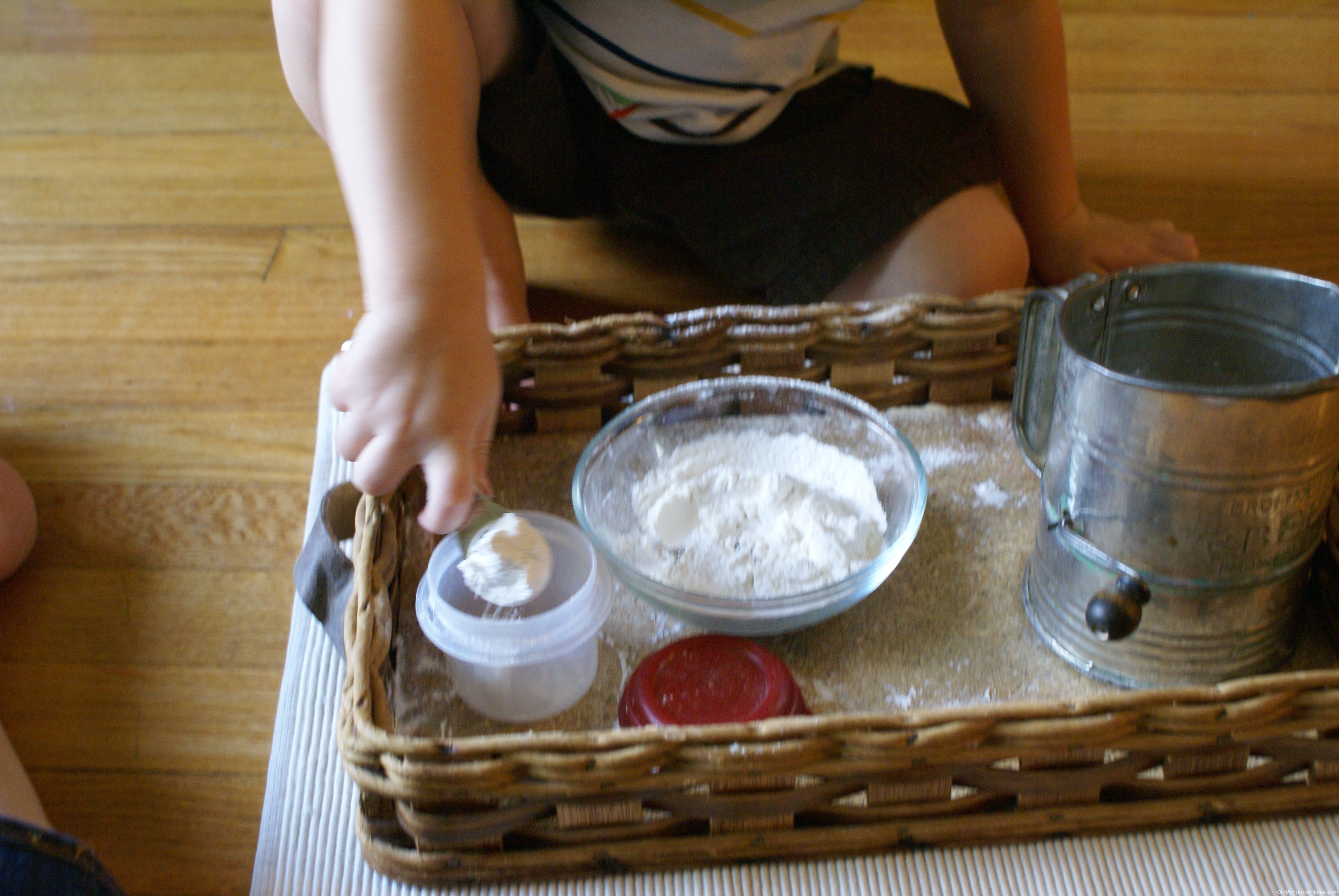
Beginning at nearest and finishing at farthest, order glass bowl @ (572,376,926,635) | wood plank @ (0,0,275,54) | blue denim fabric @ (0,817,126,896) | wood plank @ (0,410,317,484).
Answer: blue denim fabric @ (0,817,126,896), glass bowl @ (572,376,926,635), wood plank @ (0,410,317,484), wood plank @ (0,0,275,54)

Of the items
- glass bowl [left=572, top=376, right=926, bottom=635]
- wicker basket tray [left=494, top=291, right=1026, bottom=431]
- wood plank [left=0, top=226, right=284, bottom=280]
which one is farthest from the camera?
wood plank [left=0, top=226, right=284, bottom=280]

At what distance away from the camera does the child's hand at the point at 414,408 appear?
0.49 metres

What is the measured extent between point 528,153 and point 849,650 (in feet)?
1.57

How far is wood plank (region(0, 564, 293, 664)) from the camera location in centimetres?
65

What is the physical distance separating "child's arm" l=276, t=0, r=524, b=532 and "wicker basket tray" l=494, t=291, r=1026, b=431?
0.31 ft

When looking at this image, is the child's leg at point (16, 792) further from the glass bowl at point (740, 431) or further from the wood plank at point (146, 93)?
the wood plank at point (146, 93)

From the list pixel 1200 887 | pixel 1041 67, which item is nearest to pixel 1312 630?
pixel 1200 887

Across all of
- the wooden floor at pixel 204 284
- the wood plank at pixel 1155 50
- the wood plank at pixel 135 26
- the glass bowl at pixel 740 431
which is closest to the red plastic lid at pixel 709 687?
the glass bowl at pixel 740 431

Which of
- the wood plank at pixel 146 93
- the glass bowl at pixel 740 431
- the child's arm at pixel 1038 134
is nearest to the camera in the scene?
the glass bowl at pixel 740 431

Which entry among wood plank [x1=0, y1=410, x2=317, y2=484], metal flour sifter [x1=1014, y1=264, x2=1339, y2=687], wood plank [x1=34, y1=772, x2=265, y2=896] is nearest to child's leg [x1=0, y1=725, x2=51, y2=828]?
wood plank [x1=34, y1=772, x2=265, y2=896]

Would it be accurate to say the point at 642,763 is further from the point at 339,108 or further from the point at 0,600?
the point at 0,600

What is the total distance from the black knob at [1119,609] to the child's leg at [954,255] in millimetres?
388

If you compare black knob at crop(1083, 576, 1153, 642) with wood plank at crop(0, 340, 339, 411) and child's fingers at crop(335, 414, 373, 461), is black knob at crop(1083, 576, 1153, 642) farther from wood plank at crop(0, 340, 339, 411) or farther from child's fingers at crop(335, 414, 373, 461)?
wood plank at crop(0, 340, 339, 411)

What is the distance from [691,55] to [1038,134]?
0.32m
